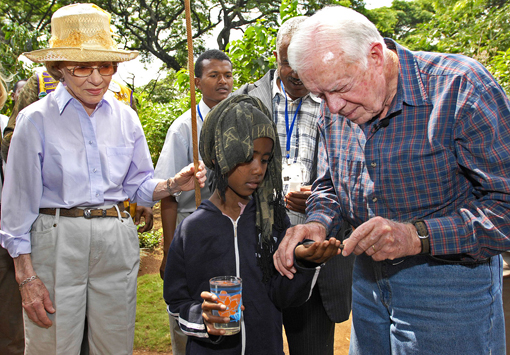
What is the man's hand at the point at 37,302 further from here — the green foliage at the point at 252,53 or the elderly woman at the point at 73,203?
the green foliage at the point at 252,53

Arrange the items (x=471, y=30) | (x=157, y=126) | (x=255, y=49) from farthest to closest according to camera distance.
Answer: (x=471, y=30) < (x=157, y=126) < (x=255, y=49)

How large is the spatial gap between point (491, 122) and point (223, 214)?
1.31 metres

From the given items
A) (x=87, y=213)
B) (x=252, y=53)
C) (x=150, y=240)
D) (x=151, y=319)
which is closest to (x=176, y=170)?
(x=87, y=213)

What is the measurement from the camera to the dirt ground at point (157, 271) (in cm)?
414

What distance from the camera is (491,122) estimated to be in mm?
1568

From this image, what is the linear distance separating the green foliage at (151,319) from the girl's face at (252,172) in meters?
Answer: 2.62

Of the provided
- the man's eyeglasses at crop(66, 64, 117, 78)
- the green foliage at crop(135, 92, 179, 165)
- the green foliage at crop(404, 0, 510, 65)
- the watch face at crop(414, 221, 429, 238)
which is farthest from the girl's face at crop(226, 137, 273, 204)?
the green foliage at crop(404, 0, 510, 65)

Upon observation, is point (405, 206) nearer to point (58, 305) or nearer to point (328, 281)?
point (328, 281)

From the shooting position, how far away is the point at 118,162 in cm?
273

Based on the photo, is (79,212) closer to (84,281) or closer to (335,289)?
(84,281)

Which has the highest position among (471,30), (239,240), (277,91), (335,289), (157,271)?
(471,30)

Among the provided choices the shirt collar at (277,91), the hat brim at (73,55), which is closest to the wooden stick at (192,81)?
the hat brim at (73,55)

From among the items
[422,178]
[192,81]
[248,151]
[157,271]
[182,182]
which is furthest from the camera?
[157,271]

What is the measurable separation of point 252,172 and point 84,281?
3.95 feet
